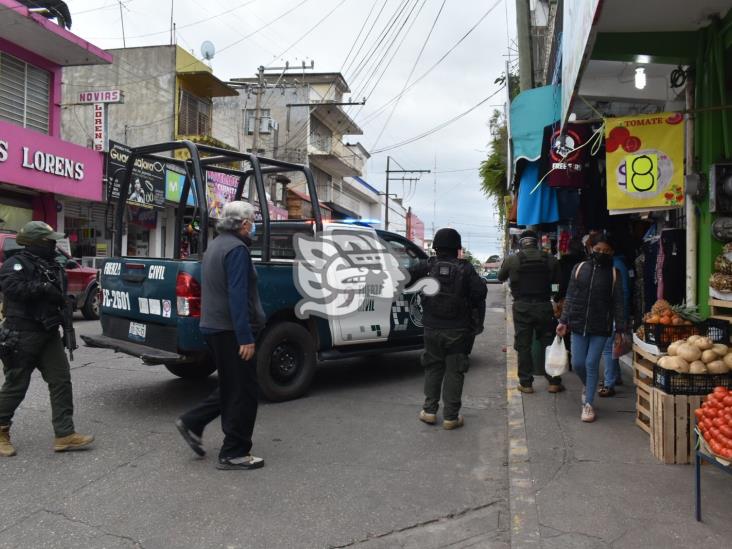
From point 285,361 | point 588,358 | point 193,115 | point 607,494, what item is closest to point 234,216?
point 285,361

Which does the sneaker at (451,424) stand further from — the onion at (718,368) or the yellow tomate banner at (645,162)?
the yellow tomate banner at (645,162)

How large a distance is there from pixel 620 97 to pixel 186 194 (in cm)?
501

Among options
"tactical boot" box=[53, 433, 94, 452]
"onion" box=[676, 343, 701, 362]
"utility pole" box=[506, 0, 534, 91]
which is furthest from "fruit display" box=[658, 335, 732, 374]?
"utility pole" box=[506, 0, 534, 91]

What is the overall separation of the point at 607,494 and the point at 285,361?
3414 mm

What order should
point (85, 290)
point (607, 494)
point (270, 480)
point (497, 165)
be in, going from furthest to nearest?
point (497, 165) < point (85, 290) < point (270, 480) < point (607, 494)

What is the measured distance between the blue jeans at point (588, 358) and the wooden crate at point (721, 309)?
2.92 feet

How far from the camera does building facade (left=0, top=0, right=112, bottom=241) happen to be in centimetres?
1523

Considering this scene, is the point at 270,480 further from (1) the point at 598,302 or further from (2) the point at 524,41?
(2) the point at 524,41

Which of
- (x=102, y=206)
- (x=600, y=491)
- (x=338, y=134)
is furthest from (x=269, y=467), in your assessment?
(x=338, y=134)

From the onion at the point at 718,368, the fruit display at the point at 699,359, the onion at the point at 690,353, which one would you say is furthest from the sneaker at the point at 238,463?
the onion at the point at 718,368

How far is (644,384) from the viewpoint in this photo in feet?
16.7

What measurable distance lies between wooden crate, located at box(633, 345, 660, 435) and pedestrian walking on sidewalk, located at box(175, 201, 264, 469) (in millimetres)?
3167

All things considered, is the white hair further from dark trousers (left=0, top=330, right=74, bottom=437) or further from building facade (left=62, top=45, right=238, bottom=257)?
building facade (left=62, top=45, right=238, bottom=257)

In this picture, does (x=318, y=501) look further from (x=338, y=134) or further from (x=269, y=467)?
(x=338, y=134)
